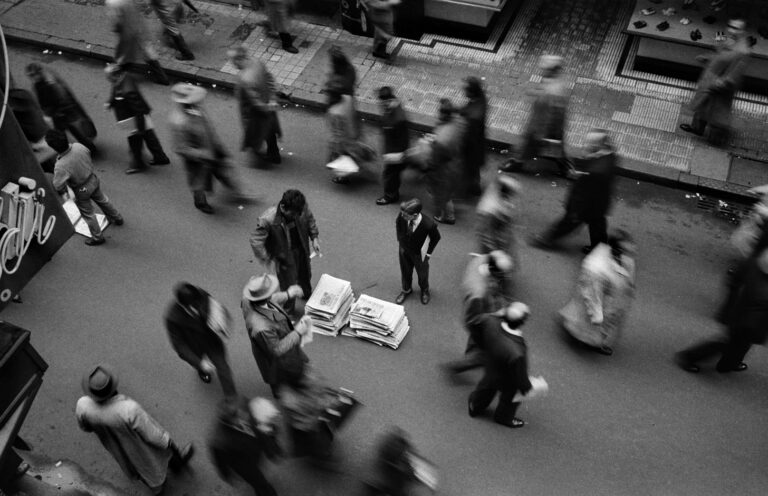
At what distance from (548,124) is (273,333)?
16.6 ft

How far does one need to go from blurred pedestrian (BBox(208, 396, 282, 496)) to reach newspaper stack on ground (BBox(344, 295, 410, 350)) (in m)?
2.21

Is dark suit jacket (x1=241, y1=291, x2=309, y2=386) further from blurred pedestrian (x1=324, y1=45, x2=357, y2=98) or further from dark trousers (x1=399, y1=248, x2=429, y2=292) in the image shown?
blurred pedestrian (x1=324, y1=45, x2=357, y2=98)

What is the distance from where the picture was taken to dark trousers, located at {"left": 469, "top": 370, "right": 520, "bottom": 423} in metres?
6.98

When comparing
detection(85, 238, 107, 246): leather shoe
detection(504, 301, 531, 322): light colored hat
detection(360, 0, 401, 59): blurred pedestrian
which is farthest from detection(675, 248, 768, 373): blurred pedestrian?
detection(85, 238, 107, 246): leather shoe

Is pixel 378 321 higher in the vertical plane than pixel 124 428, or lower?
lower

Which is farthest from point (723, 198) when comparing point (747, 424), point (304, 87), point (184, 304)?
point (184, 304)

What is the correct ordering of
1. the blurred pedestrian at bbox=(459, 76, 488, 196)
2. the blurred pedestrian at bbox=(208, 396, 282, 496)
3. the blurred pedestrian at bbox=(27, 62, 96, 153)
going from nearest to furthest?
the blurred pedestrian at bbox=(208, 396, 282, 496)
the blurred pedestrian at bbox=(459, 76, 488, 196)
the blurred pedestrian at bbox=(27, 62, 96, 153)

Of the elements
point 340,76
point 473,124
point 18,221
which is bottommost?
point 473,124

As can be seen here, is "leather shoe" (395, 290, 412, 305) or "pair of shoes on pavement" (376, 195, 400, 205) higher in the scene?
"pair of shoes on pavement" (376, 195, 400, 205)

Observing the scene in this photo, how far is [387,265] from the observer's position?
30.6ft

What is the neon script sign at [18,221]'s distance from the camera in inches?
188

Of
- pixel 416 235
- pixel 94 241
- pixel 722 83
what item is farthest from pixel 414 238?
pixel 722 83

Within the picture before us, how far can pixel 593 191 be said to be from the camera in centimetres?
841

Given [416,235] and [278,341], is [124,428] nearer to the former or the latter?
[278,341]
